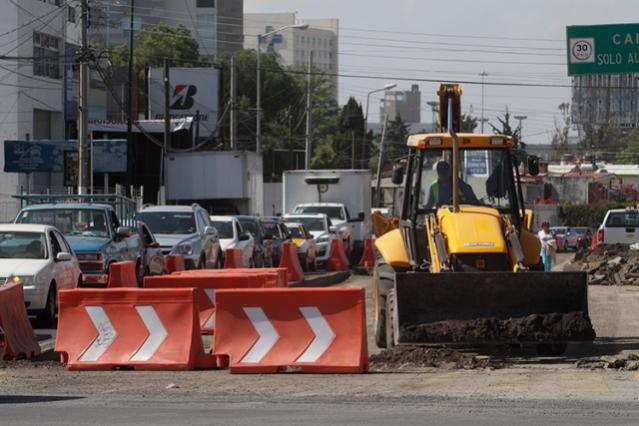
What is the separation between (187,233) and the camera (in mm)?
28219

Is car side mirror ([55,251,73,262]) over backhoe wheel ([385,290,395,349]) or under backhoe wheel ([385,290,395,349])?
over

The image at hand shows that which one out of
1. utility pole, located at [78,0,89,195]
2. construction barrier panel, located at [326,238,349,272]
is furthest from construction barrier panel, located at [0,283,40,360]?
construction barrier panel, located at [326,238,349,272]

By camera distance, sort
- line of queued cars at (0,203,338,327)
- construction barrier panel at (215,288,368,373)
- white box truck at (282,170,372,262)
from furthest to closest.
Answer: white box truck at (282,170,372,262)
line of queued cars at (0,203,338,327)
construction barrier panel at (215,288,368,373)

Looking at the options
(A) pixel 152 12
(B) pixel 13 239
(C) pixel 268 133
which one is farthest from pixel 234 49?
(B) pixel 13 239

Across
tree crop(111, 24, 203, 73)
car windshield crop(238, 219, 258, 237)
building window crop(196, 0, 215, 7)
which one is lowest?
car windshield crop(238, 219, 258, 237)

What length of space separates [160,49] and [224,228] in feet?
231

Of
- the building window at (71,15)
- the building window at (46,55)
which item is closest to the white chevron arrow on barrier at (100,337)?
the building window at (46,55)

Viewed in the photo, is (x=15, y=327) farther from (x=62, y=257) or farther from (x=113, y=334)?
(x=62, y=257)

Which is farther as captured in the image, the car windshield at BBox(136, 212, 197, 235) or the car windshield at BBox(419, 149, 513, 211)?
the car windshield at BBox(136, 212, 197, 235)

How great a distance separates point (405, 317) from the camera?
14414 millimetres

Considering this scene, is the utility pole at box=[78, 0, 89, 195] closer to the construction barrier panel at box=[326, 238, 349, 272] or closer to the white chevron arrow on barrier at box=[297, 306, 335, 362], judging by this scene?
the construction barrier panel at box=[326, 238, 349, 272]

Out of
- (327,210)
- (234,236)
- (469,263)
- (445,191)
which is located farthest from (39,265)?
(327,210)

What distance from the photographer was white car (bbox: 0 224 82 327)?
1847 cm

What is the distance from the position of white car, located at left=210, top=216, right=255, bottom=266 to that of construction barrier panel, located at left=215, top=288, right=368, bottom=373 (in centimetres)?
1668
